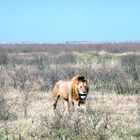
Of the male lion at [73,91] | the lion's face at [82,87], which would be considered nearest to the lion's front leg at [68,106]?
the male lion at [73,91]

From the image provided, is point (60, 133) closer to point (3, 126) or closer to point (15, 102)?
point (3, 126)

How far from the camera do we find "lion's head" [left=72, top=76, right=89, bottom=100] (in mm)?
13414

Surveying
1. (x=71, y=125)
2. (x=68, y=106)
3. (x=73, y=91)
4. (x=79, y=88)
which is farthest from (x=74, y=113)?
(x=68, y=106)

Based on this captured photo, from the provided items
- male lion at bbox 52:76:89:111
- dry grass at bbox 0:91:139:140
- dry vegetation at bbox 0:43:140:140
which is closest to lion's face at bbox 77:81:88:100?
male lion at bbox 52:76:89:111

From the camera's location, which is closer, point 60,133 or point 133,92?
point 60,133

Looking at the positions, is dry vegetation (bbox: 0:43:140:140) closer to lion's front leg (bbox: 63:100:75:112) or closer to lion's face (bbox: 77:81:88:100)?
lion's front leg (bbox: 63:100:75:112)

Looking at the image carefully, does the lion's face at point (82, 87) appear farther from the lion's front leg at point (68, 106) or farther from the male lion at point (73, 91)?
the lion's front leg at point (68, 106)

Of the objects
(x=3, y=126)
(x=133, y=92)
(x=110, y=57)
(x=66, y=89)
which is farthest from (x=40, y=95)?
A: (x=110, y=57)

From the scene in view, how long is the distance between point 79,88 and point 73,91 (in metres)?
0.28

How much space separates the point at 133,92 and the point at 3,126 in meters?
9.17

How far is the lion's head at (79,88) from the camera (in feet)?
44.0

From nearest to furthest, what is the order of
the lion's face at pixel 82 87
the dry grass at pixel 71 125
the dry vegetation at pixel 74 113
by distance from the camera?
the dry grass at pixel 71 125 < the dry vegetation at pixel 74 113 < the lion's face at pixel 82 87

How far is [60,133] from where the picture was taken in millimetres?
10188

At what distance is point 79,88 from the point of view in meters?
13.4
